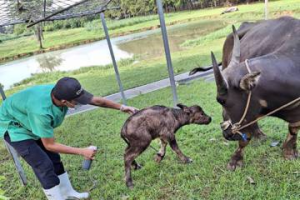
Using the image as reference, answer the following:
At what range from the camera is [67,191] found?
345 cm

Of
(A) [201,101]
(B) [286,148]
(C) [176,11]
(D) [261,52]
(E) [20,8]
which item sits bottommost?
(C) [176,11]

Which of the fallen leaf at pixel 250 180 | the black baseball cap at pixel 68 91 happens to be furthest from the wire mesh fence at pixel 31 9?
the fallen leaf at pixel 250 180

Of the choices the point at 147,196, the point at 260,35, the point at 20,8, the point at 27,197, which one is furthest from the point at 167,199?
the point at 20,8

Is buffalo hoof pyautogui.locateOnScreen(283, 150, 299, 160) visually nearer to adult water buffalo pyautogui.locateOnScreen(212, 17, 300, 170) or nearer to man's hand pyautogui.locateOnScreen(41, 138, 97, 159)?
adult water buffalo pyautogui.locateOnScreen(212, 17, 300, 170)

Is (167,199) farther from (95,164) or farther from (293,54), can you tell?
(293,54)

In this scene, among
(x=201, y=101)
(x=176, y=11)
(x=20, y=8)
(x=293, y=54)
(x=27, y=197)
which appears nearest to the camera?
(x=293, y=54)

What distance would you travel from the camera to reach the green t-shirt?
2650 mm

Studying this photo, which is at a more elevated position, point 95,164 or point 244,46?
point 244,46

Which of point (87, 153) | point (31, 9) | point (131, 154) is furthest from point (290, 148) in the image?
point (31, 9)

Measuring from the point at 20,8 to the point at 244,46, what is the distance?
2.76 m

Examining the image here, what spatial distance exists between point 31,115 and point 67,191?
113cm

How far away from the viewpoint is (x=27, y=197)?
371 cm

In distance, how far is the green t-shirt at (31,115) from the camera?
8.70 ft

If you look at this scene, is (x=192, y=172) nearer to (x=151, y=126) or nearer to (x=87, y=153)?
(x=151, y=126)
